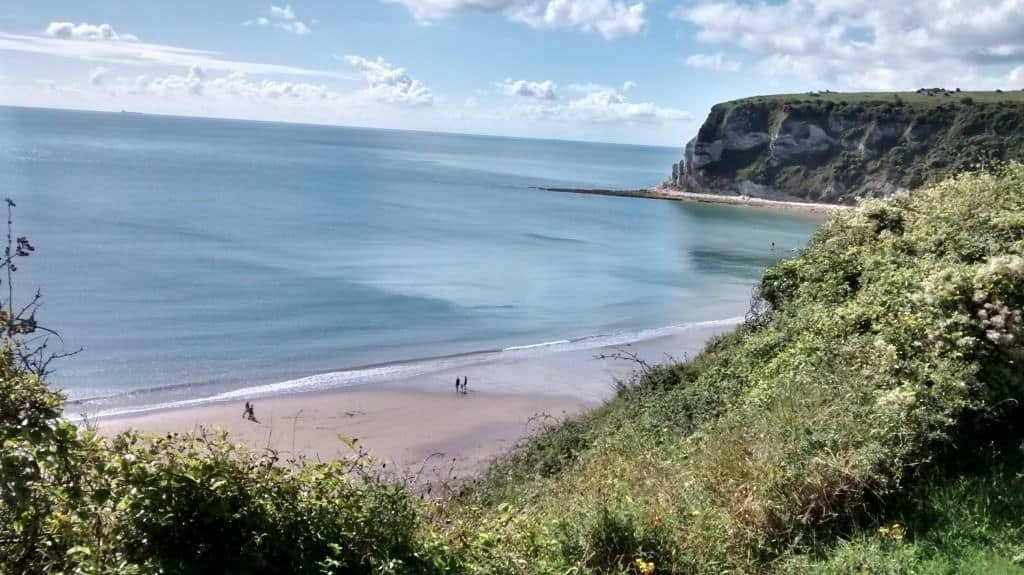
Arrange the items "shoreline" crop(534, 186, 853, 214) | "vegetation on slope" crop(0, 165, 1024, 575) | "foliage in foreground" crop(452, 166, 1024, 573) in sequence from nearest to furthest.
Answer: "vegetation on slope" crop(0, 165, 1024, 575), "foliage in foreground" crop(452, 166, 1024, 573), "shoreline" crop(534, 186, 853, 214)

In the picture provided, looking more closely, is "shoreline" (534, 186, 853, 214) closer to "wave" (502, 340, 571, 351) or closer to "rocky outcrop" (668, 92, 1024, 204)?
"rocky outcrop" (668, 92, 1024, 204)

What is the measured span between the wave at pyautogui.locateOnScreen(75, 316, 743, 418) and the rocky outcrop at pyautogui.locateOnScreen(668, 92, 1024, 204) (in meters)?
72.5

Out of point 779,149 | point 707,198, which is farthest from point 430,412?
point 779,149

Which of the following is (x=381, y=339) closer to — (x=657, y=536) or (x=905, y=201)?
(x=905, y=201)

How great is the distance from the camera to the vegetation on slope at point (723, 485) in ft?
12.5

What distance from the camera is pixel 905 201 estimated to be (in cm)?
1366

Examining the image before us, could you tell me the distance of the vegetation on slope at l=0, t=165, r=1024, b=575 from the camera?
3803 mm

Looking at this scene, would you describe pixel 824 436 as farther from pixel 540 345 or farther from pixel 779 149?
pixel 779 149

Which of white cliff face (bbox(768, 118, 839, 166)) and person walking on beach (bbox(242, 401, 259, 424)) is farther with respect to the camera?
white cliff face (bbox(768, 118, 839, 166))

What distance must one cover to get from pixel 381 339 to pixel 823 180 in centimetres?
9715

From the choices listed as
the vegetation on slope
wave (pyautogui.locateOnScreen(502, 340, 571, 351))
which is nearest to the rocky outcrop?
wave (pyautogui.locateOnScreen(502, 340, 571, 351))

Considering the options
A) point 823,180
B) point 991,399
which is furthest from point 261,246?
point 823,180

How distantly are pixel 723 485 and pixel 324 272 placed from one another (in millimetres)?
41802

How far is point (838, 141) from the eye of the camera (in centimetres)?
11712
